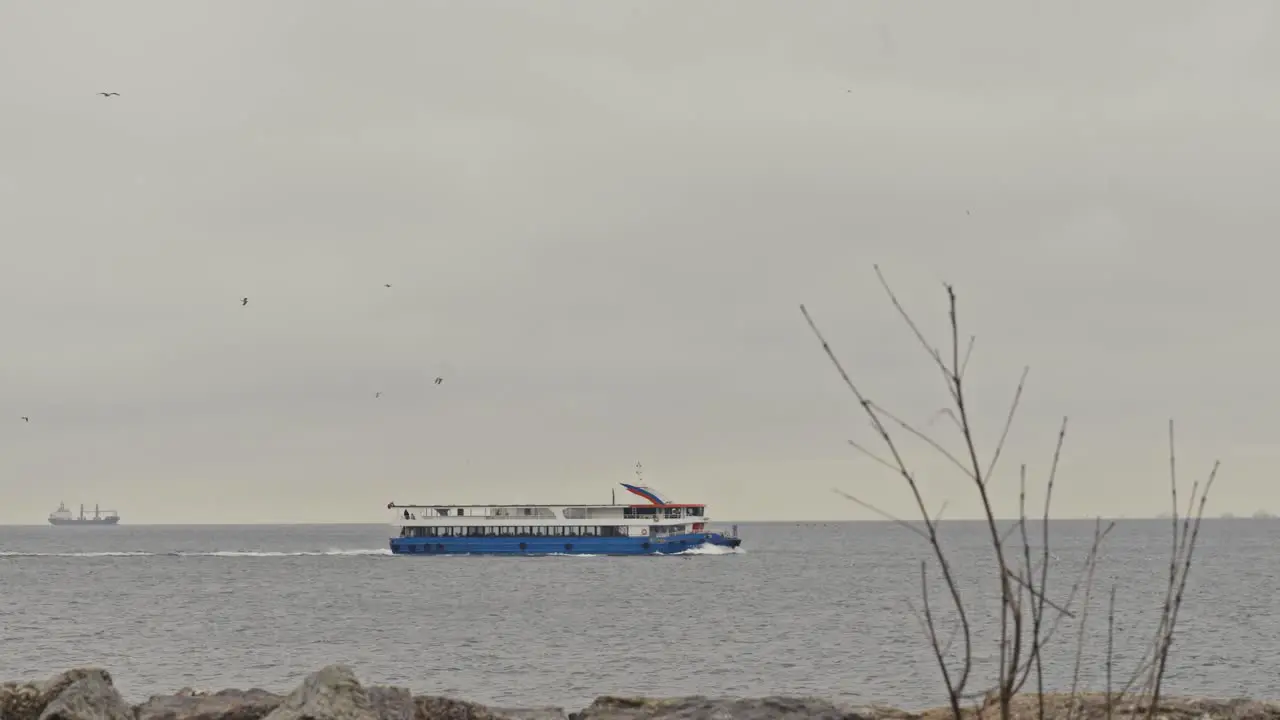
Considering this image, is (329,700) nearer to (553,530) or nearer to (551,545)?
(551,545)

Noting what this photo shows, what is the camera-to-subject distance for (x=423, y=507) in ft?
365

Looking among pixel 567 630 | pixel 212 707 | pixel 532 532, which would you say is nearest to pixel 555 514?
pixel 532 532

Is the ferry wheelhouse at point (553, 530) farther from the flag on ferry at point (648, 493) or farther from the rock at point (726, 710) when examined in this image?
the rock at point (726, 710)

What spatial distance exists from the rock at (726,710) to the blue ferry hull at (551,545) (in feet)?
299

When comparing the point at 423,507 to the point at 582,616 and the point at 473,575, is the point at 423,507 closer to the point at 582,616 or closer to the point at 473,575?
the point at 473,575

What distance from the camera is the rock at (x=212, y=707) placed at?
1318cm

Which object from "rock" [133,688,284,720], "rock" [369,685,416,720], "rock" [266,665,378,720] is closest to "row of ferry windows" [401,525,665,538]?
"rock" [133,688,284,720]

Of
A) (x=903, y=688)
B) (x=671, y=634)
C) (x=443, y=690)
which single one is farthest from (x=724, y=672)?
(x=671, y=634)

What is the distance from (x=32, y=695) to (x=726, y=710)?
259 inches

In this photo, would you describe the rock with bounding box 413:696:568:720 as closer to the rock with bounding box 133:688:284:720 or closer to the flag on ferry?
the rock with bounding box 133:688:284:720

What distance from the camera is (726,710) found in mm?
12086

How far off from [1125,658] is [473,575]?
59.6 meters

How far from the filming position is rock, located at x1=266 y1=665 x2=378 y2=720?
11.0 meters

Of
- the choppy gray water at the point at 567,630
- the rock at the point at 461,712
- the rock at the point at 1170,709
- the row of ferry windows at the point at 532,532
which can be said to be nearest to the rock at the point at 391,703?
the rock at the point at 461,712
